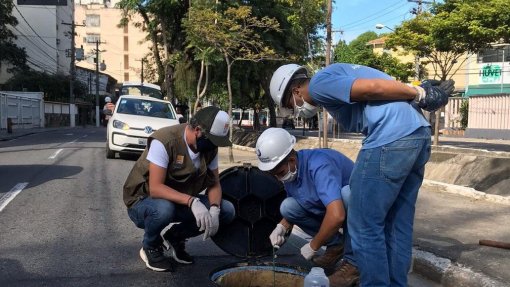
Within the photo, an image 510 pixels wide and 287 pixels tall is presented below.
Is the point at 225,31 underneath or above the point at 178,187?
above

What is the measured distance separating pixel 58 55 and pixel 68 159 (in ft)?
207

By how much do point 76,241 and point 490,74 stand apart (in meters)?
36.8

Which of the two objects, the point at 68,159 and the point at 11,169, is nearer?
the point at 11,169

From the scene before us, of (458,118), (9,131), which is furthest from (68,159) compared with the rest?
(458,118)

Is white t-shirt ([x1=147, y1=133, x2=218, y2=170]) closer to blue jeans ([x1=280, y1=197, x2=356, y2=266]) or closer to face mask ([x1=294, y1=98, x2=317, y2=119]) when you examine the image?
blue jeans ([x1=280, y1=197, x2=356, y2=266])

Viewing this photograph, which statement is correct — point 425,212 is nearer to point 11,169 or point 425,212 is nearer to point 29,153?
point 11,169

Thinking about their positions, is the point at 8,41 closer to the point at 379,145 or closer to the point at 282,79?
the point at 282,79

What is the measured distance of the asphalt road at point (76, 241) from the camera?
167 inches

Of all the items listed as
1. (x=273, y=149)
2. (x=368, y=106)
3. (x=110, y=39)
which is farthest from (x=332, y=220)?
(x=110, y=39)

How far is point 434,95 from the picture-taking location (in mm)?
3061

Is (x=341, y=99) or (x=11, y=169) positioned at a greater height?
(x=341, y=99)

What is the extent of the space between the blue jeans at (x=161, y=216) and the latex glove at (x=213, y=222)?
0.18 metres

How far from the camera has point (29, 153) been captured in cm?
1538

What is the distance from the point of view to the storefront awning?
35.0 m
